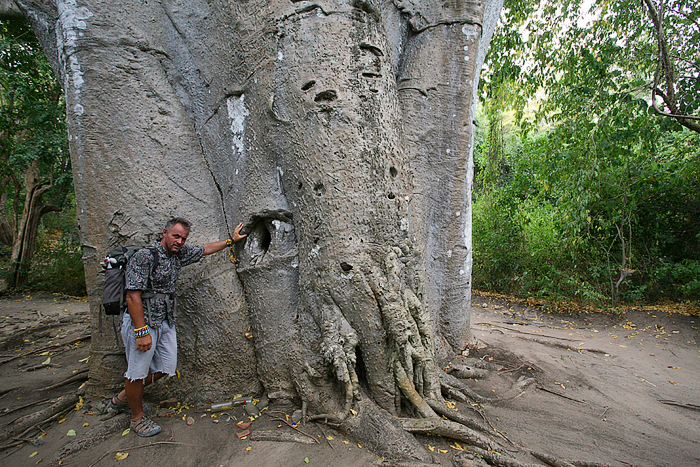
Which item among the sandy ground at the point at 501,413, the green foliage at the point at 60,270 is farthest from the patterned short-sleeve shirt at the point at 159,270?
the green foliage at the point at 60,270

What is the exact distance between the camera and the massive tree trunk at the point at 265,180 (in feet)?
8.09

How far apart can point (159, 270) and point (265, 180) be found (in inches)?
36.1

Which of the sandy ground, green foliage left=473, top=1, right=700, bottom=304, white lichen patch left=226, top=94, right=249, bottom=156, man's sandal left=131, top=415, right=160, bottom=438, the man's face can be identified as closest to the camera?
the sandy ground

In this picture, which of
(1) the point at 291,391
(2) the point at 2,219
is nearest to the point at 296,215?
(1) the point at 291,391

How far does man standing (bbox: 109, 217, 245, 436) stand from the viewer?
2324mm

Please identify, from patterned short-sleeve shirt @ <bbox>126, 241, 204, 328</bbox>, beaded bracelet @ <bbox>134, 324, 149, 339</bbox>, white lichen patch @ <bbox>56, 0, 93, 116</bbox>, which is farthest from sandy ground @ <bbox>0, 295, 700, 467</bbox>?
white lichen patch @ <bbox>56, 0, 93, 116</bbox>

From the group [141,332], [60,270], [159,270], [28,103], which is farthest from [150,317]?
[60,270]

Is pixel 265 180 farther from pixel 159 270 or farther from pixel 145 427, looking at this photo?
pixel 145 427

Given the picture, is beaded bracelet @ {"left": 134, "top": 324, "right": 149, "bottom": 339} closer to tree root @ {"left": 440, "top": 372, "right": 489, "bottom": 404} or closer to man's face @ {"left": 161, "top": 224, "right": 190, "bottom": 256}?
man's face @ {"left": 161, "top": 224, "right": 190, "bottom": 256}

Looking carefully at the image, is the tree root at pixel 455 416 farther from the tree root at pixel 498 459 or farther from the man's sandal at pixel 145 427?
the man's sandal at pixel 145 427

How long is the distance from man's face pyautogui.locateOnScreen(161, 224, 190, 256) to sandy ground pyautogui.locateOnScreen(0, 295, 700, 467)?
3.79ft

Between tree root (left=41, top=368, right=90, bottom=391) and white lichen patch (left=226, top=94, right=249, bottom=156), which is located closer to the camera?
white lichen patch (left=226, top=94, right=249, bottom=156)

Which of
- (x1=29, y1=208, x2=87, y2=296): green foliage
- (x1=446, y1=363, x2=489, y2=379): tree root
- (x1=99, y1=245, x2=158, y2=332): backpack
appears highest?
(x1=99, y1=245, x2=158, y2=332): backpack

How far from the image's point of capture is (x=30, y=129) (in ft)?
21.7
